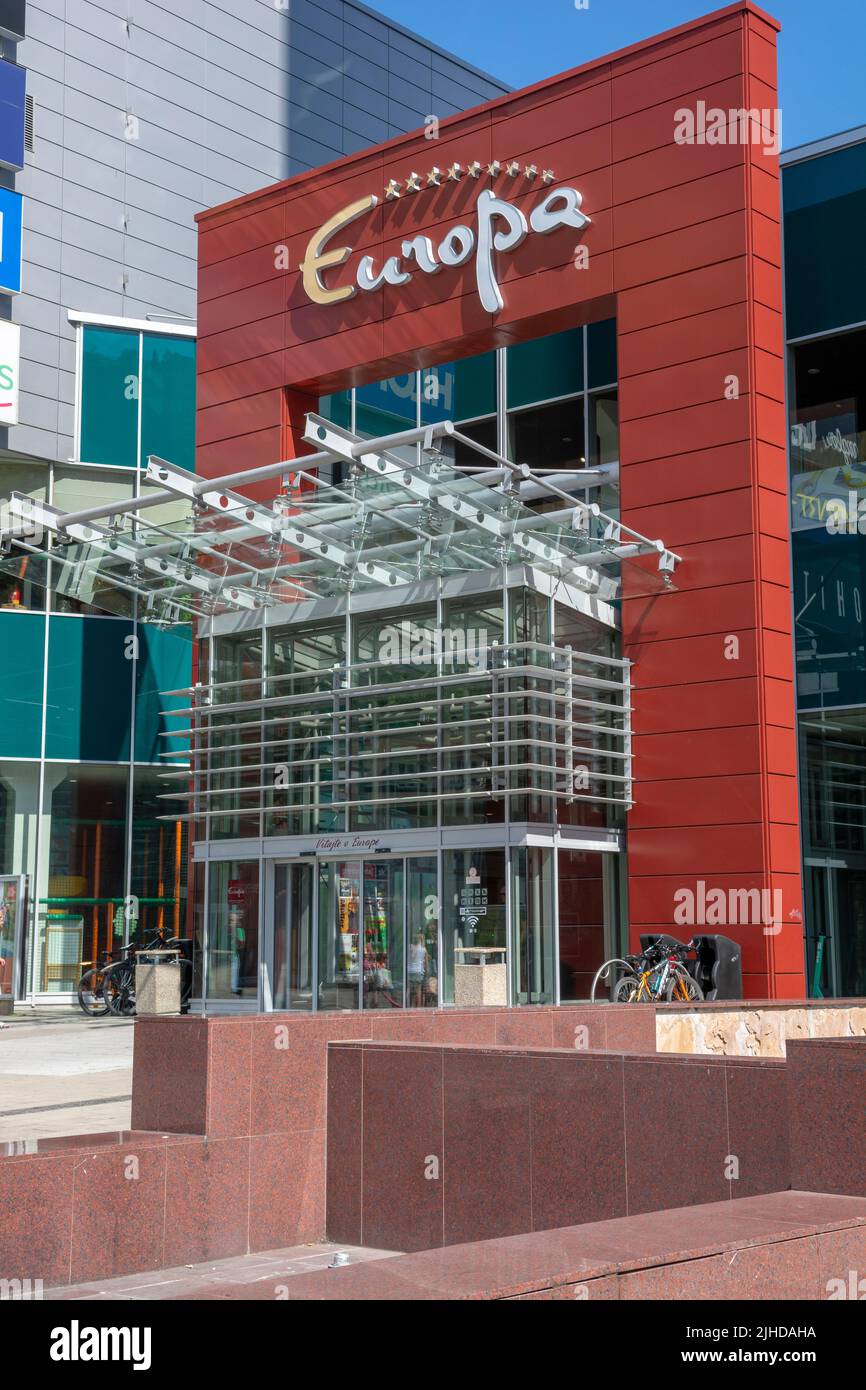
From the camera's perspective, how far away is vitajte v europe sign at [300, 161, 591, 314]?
23234 millimetres

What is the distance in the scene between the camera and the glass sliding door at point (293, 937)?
74.7ft

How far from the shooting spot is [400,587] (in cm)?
2219

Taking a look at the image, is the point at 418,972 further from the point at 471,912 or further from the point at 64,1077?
the point at 64,1077

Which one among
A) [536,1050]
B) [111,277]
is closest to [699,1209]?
[536,1050]

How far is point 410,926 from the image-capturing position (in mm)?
21453

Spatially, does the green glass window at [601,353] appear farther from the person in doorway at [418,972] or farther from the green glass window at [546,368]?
the person in doorway at [418,972]

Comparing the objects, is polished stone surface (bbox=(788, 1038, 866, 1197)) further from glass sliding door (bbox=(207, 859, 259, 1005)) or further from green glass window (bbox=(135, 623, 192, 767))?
green glass window (bbox=(135, 623, 192, 767))

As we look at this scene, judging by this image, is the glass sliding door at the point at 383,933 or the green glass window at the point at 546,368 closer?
the glass sliding door at the point at 383,933

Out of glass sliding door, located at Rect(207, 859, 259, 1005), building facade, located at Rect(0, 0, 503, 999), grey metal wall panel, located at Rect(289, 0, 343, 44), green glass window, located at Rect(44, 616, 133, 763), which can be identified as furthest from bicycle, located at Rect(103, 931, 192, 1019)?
grey metal wall panel, located at Rect(289, 0, 343, 44)

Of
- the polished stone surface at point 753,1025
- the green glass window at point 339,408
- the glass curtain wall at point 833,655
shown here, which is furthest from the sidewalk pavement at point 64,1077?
the green glass window at point 339,408

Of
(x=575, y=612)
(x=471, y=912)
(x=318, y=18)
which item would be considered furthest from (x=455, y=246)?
(x=318, y=18)

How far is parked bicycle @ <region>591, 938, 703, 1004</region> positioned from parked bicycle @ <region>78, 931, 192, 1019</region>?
8199 millimetres

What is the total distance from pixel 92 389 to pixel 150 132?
22.6 ft
